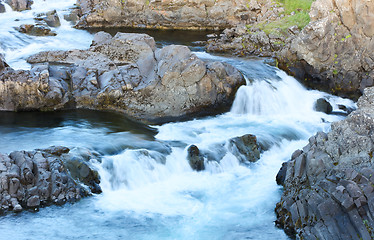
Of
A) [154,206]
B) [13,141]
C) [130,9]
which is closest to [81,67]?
[13,141]

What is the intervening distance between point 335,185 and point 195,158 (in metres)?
5.51

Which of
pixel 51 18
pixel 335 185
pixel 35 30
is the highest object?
pixel 51 18

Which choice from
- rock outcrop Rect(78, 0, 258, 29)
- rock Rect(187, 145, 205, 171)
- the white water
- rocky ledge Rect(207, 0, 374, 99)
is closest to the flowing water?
rock Rect(187, 145, 205, 171)

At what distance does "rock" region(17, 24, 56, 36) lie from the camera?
2653 cm

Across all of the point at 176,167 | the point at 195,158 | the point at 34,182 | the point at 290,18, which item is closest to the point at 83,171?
the point at 34,182

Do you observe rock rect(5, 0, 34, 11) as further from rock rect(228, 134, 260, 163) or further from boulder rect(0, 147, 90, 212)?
rock rect(228, 134, 260, 163)

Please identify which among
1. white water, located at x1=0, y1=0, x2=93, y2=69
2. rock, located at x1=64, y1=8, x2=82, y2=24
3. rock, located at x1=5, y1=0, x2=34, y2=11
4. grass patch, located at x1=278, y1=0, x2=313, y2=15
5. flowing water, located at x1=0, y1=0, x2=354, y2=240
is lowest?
flowing water, located at x1=0, y1=0, x2=354, y2=240

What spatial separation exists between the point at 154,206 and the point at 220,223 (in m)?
1.94

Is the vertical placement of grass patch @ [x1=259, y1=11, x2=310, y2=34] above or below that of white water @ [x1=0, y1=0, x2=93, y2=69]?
above

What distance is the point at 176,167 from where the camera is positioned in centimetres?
1402

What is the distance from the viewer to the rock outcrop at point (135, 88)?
17266 mm

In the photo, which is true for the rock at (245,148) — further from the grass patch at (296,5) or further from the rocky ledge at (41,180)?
the grass patch at (296,5)

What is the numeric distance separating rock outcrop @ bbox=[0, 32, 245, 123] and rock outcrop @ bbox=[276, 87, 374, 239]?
7052mm

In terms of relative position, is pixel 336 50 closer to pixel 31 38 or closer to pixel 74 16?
pixel 31 38
